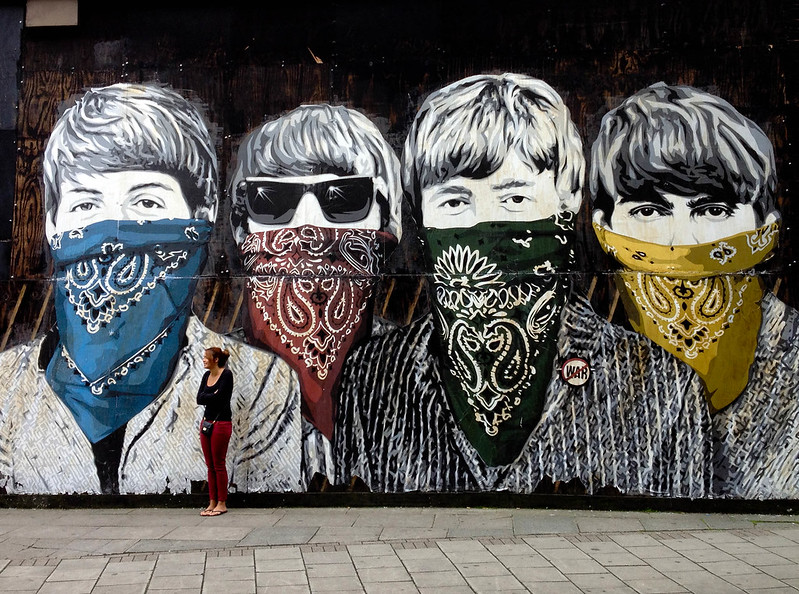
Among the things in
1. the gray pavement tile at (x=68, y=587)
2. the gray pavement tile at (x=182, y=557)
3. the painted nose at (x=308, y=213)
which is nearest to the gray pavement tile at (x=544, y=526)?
the gray pavement tile at (x=182, y=557)

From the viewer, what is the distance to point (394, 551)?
Answer: 506cm

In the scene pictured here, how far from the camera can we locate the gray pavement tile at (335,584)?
169 inches

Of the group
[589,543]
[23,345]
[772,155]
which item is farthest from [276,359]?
[772,155]

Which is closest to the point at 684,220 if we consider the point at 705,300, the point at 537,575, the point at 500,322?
the point at 705,300

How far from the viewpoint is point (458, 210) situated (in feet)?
21.9

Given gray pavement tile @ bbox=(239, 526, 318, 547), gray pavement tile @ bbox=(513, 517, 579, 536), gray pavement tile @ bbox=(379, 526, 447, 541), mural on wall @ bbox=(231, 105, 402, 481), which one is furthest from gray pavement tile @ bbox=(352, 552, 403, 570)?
mural on wall @ bbox=(231, 105, 402, 481)

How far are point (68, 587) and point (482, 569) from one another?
2.67 metres

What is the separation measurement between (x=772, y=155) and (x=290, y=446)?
5324 mm

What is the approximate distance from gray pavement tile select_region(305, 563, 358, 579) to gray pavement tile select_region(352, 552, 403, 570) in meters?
0.08

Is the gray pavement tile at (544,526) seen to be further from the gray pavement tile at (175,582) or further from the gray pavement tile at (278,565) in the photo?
the gray pavement tile at (175,582)

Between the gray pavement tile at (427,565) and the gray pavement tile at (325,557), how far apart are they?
0.44 metres

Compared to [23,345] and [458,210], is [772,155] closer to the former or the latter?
[458,210]

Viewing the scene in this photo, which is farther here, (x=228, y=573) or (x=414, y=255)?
(x=414, y=255)

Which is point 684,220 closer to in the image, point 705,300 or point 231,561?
point 705,300
